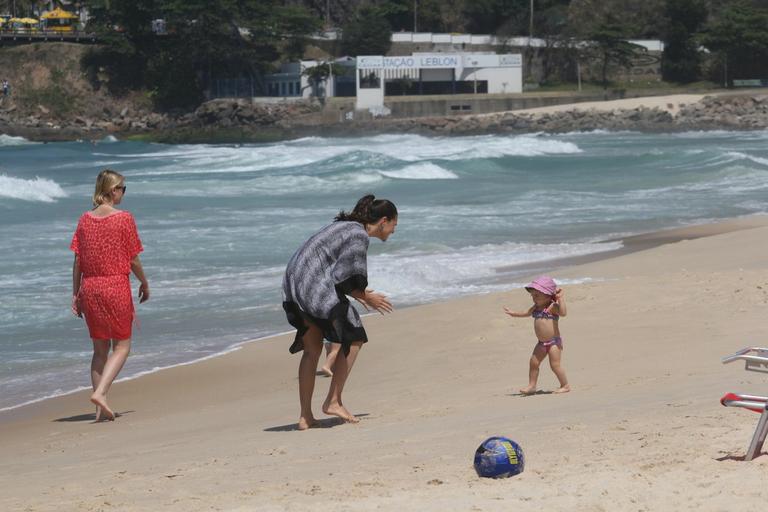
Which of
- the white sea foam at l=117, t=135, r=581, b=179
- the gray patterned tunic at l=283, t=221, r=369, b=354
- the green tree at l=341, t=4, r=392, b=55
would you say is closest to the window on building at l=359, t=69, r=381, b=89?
the green tree at l=341, t=4, r=392, b=55

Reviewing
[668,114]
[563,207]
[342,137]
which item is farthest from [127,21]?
[563,207]

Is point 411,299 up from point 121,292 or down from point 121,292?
down

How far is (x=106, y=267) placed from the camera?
23.2 ft

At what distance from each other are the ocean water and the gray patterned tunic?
133 inches

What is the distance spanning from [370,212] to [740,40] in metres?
79.8

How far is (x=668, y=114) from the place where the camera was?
Result: 236ft

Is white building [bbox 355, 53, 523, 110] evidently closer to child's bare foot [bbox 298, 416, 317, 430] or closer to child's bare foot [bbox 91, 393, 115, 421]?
child's bare foot [bbox 91, 393, 115, 421]

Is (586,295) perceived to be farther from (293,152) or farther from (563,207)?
(293,152)

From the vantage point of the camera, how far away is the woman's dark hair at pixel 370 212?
6.08m

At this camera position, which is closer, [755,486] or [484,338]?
[755,486]

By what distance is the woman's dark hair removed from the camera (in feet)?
20.0

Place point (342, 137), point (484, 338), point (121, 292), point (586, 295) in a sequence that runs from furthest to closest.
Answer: point (342, 137) → point (586, 295) → point (484, 338) → point (121, 292)

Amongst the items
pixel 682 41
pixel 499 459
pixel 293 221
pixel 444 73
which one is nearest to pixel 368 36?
pixel 444 73

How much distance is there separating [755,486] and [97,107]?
9022 centimetres
